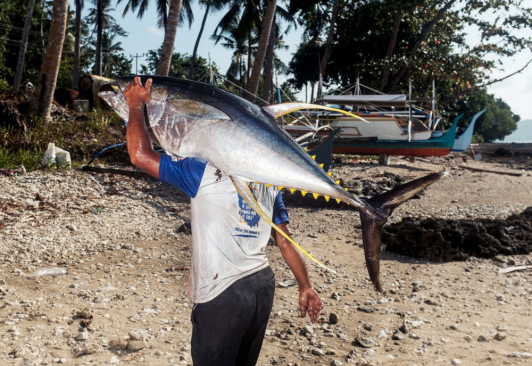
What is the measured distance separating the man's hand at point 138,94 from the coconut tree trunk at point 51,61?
8.55 meters

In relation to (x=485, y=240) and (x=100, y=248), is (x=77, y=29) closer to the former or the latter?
(x=100, y=248)

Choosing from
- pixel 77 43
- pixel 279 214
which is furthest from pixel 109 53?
pixel 279 214

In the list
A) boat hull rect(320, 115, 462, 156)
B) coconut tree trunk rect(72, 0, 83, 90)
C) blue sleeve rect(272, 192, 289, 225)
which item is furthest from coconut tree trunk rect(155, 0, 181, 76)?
coconut tree trunk rect(72, 0, 83, 90)

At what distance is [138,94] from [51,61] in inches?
347

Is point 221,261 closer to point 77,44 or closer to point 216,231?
point 216,231

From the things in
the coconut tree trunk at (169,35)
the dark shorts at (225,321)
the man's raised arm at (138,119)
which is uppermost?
the coconut tree trunk at (169,35)

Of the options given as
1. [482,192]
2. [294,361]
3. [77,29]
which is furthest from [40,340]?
[77,29]

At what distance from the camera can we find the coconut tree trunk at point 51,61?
8.94 metres

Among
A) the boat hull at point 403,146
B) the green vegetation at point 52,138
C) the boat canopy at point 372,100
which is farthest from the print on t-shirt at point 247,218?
the boat hull at point 403,146

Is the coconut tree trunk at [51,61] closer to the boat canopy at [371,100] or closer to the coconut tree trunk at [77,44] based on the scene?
the boat canopy at [371,100]

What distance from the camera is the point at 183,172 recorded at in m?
1.79

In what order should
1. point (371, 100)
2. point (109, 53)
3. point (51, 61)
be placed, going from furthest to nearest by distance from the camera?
point (109, 53), point (371, 100), point (51, 61)

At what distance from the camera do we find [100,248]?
639 cm

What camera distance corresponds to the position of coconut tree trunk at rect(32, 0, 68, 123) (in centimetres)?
894
